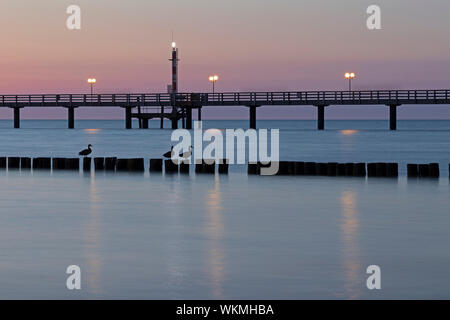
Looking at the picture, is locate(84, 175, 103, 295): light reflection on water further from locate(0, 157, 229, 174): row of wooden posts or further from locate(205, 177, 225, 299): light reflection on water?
locate(0, 157, 229, 174): row of wooden posts

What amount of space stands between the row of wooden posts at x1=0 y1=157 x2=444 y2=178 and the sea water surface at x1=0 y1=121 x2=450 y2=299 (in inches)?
71.2

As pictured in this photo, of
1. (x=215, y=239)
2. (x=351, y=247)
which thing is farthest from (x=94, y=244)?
(x=351, y=247)

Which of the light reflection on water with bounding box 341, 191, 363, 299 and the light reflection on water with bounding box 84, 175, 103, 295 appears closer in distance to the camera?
the light reflection on water with bounding box 341, 191, 363, 299

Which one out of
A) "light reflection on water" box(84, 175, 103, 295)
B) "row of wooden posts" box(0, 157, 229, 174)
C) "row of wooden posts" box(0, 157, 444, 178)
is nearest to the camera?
"light reflection on water" box(84, 175, 103, 295)

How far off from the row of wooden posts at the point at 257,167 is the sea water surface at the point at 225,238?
1810mm

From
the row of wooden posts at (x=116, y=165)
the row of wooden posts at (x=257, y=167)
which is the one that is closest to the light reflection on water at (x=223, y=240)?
the row of wooden posts at (x=257, y=167)

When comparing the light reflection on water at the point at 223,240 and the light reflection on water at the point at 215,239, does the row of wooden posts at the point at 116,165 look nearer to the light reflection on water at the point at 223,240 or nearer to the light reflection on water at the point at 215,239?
the light reflection on water at the point at 223,240

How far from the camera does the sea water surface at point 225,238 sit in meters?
12.6

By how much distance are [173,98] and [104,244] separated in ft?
273

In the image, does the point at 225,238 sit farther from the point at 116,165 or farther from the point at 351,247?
the point at 116,165

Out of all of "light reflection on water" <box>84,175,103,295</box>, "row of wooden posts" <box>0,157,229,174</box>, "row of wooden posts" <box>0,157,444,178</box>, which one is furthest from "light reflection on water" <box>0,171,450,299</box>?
"row of wooden posts" <box>0,157,229,174</box>

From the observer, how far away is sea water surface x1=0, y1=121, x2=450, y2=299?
495 inches
